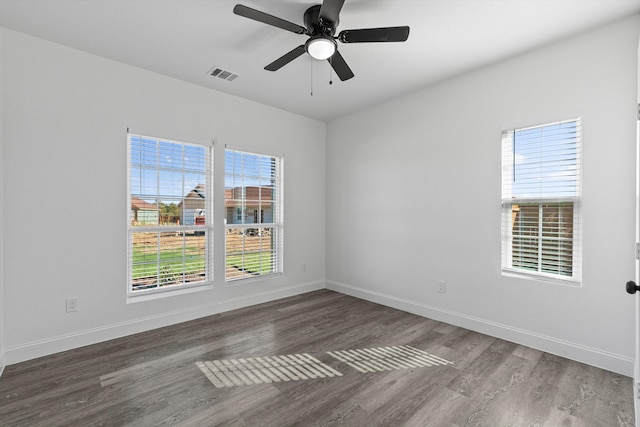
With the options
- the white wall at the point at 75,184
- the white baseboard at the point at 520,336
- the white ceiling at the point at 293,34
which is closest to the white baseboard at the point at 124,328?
the white wall at the point at 75,184

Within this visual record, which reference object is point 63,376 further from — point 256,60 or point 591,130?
point 591,130

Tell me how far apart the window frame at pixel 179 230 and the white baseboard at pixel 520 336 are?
224 cm

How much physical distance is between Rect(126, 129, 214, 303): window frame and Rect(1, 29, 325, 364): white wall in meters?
0.08

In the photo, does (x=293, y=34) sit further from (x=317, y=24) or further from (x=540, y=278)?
(x=540, y=278)

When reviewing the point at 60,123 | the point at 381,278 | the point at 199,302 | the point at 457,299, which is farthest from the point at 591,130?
the point at 60,123

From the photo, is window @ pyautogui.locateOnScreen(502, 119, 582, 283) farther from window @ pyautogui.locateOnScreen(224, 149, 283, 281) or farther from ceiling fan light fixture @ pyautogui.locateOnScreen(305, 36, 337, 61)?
window @ pyautogui.locateOnScreen(224, 149, 283, 281)

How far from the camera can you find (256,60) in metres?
3.09

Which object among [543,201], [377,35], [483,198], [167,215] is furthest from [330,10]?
[167,215]

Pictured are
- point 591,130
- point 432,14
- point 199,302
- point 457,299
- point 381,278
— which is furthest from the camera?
point 381,278

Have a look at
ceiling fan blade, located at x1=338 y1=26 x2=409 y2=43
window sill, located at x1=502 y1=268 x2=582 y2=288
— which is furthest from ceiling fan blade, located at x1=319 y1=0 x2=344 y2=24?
window sill, located at x1=502 y1=268 x2=582 y2=288

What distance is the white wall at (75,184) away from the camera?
2619mm

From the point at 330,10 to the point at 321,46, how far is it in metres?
0.28

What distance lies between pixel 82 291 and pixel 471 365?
3.57 meters

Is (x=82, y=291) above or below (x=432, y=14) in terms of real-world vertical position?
below
